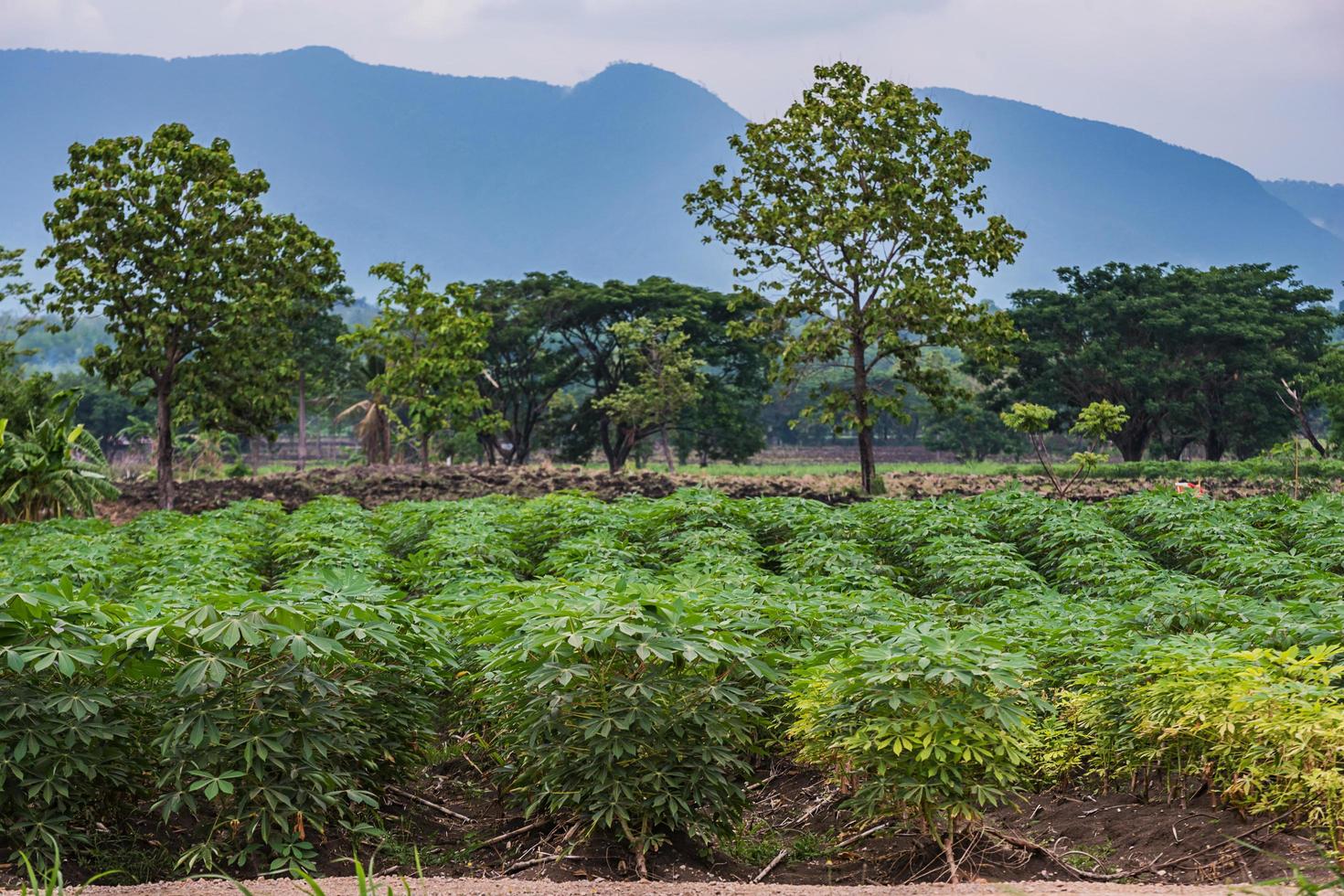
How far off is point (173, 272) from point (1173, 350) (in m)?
36.4

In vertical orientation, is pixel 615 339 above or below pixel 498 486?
above

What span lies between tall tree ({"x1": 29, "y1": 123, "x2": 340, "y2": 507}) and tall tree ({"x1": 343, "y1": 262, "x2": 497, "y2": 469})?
4.05 meters

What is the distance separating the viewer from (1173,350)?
4462cm

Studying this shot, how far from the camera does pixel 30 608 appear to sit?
4.32 metres

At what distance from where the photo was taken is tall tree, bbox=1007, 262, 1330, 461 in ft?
140

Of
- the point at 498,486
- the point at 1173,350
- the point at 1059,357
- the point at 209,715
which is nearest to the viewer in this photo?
the point at 209,715

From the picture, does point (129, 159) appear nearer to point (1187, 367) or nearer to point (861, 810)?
point (861, 810)

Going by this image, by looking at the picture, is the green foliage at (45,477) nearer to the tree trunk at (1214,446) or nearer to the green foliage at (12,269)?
the green foliage at (12,269)

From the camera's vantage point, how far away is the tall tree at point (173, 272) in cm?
2141

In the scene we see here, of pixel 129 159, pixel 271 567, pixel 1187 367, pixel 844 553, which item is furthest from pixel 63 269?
pixel 1187 367

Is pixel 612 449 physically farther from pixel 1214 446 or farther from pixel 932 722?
pixel 932 722

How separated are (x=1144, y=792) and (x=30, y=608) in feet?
14.8

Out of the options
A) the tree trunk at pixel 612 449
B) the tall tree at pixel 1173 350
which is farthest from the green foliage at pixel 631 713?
the tall tree at pixel 1173 350

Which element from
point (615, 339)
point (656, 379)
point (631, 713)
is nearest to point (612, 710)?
point (631, 713)
